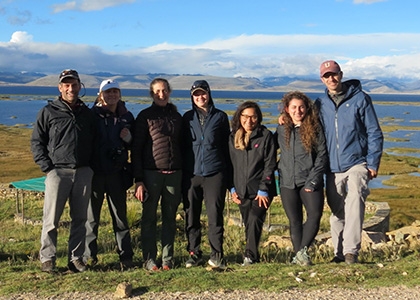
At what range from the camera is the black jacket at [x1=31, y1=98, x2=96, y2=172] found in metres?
5.43

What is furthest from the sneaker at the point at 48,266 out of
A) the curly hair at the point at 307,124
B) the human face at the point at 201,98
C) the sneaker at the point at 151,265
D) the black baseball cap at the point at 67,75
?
the curly hair at the point at 307,124

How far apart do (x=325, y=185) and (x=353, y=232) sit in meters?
0.62

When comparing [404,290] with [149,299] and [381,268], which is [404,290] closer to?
[381,268]

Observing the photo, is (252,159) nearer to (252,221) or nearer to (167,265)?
(252,221)

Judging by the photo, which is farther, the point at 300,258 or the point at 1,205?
the point at 1,205

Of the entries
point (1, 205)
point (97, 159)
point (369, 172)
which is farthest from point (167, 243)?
point (1, 205)

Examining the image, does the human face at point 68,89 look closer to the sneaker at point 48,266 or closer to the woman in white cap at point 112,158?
the woman in white cap at point 112,158

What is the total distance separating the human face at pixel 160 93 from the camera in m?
5.79

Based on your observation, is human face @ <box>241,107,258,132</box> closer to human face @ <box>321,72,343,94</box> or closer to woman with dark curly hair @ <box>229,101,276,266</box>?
woman with dark curly hair @ <box>229,101,276,266</box>

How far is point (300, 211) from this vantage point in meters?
5.98

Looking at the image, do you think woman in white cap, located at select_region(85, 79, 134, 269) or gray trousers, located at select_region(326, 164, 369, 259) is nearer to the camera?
gray trousers, located at select_region(326, 164, 369, 259)

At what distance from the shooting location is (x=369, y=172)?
5.62m

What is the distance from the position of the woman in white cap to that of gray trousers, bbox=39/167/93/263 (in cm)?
22

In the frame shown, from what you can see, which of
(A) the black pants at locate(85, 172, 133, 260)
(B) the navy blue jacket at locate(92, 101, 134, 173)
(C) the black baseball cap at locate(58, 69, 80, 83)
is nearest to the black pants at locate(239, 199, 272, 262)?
(A) the black pants at locate(85, 172, 133, 260)
